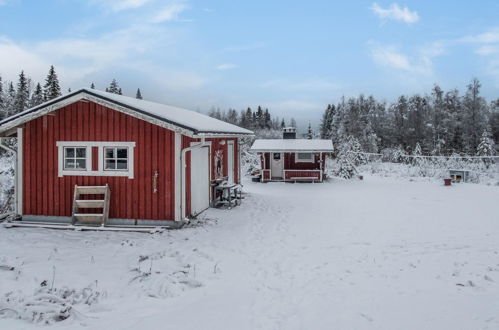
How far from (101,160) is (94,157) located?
0.22 meters

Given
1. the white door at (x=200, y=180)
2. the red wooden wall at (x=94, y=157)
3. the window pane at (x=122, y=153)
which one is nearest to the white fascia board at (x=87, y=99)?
the red wooden wall at (x=94, y=157)

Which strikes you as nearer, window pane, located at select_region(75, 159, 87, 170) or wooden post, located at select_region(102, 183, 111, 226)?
wooden post, located at select_region(102, 183, 111, 226)

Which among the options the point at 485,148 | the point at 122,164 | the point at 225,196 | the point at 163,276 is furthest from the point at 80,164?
the point at 485,148

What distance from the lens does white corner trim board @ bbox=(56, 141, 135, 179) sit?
10.1 meters

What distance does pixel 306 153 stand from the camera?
2330 centimetres

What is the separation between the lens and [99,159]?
10.3 metres

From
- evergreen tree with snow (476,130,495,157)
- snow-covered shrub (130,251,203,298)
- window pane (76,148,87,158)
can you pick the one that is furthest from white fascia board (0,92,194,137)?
evergreen tree with snow (476,130,495,157)

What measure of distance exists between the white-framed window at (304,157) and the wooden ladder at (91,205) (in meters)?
14.8

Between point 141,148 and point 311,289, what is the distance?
617 centimetres

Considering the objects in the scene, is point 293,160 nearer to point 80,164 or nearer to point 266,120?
point 80,164

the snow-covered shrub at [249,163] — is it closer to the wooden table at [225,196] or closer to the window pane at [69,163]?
the wooden table at [225,196]

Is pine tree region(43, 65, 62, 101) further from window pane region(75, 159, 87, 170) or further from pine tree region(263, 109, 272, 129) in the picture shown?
pine tree region(263, 109, 272, 129)

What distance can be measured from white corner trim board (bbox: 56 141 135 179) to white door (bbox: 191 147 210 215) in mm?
1878

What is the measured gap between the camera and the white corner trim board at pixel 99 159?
1014 cm
